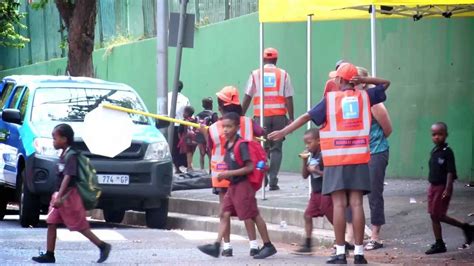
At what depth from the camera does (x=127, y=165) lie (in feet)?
47.8

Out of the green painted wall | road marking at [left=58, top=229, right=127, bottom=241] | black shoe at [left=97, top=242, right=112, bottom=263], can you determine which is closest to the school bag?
black shoe at [left=97, top=242, right=112, bottom=263]

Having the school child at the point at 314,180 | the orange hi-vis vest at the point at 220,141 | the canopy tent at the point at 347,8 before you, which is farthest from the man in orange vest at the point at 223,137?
the canopy tent at the point at 347,8

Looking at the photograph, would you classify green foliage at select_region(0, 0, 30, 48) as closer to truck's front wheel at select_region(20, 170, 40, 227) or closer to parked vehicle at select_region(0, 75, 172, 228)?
parked vehicle at select_region(0, 75, 172, 228)

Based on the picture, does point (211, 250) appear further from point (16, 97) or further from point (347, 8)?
point (16, 97)

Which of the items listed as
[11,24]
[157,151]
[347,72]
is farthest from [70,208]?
[11,24]

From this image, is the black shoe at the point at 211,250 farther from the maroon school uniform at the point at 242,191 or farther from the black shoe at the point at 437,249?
the black shoe at the point at 437,249

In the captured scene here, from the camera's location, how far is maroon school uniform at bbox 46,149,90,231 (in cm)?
1097

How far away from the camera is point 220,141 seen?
11727 millimetres

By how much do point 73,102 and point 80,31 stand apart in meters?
7.24

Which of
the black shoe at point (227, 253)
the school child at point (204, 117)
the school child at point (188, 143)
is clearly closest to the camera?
the black shoe at point (227, 253)

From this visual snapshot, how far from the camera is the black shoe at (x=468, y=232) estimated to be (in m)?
11.4

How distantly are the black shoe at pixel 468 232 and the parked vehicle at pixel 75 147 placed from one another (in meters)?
4.53

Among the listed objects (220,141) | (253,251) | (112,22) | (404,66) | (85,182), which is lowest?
(253,251)

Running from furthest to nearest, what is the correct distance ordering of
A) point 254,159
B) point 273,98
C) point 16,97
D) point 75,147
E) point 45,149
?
point 16,97
point 273,98
point 45,149
point 75,147
point 254,159
